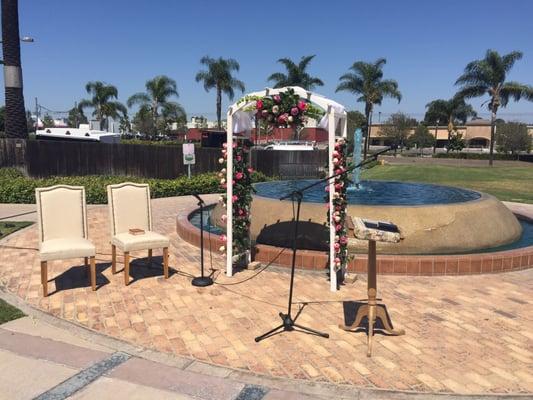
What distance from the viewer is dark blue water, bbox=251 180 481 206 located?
385 inches

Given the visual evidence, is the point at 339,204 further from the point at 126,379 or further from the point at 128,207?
the point at 126,379

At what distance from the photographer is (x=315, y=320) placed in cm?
519

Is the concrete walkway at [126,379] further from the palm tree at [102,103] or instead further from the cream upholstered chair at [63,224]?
the palm tree at [102,103]

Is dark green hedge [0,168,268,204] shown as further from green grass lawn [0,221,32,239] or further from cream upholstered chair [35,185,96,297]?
cream upholstered chair [35,185,96,297]

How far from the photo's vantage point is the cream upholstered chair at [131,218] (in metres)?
6.33

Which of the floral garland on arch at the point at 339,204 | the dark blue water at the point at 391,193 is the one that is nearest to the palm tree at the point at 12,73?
the dark blue water at the point at 391,193

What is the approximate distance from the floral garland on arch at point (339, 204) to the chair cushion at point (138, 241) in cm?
243

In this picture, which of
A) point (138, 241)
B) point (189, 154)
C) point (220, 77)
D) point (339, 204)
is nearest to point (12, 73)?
point (189, 154)

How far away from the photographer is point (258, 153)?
78.5ft

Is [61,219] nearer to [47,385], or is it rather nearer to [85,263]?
[85,263]

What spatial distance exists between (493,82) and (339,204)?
40.0 meters

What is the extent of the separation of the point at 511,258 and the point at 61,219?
7039 millimetres

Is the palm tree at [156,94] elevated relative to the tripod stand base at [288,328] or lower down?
elevated

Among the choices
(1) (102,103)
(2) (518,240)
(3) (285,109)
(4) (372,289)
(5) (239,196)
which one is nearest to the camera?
(4) (372,289)
